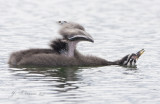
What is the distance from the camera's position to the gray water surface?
14203 millimetres

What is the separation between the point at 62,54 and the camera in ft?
60.0

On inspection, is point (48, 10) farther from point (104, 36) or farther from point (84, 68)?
point (84, 68)

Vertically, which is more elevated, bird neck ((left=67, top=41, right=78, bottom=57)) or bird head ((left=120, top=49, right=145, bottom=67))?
bird neck ((left=67, top=41, right=78, bottom=57))

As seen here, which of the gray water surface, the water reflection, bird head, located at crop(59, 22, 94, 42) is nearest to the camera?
the gray water surface

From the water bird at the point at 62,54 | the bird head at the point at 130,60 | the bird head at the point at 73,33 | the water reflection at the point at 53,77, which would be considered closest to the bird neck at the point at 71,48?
the water bird at the point at 62,54

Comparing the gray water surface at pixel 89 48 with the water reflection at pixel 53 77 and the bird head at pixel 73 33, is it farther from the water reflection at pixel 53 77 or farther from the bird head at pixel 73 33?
the bird head at pixel 73 33

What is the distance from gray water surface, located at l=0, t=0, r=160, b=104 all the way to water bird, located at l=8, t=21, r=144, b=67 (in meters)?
0.31

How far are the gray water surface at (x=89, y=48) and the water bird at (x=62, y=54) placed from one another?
305 millimetres

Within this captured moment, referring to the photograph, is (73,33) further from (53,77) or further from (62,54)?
(53,77)

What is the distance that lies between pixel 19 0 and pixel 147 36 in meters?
14.3

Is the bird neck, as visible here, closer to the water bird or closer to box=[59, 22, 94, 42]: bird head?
the water bird

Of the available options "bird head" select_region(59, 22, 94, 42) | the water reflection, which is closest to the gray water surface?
the water reflection

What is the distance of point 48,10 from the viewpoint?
1278 inches

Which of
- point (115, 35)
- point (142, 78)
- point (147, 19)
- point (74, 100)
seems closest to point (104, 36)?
point (115, 35)
